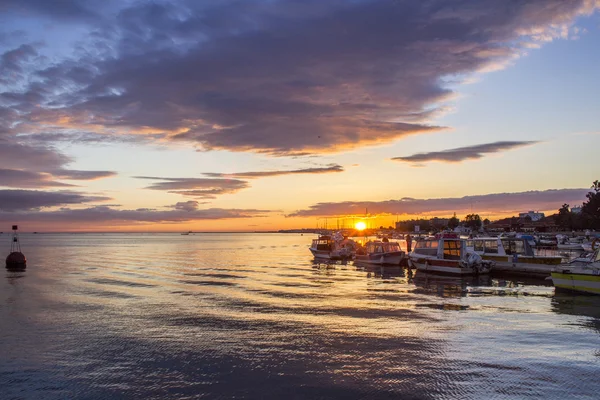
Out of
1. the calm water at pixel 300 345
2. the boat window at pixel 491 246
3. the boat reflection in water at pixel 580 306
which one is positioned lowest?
the boat reflection in water at pixel 580 306

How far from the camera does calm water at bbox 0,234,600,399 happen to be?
12.5m

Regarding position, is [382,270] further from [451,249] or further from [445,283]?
[445,283]

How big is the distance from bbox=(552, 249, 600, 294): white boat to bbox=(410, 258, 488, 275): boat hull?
12487 mm

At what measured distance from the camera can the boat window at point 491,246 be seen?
154ft

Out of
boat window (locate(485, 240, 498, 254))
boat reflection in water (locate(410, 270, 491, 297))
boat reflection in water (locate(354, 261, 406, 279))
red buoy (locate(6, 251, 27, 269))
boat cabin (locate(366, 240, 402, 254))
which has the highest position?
boat window (locate(485, 240, 498, 254))

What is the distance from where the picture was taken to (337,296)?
2998 centimetres

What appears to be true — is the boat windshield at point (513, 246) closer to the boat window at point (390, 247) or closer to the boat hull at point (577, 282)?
the boat window at point (390, 247)

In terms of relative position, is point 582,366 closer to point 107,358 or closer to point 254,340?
point 254,340

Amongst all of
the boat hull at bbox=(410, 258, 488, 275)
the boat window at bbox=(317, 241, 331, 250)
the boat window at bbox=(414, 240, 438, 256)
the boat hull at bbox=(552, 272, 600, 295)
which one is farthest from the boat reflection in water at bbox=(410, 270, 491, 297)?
the boat window at bbox=(317, 241, 331, 250)

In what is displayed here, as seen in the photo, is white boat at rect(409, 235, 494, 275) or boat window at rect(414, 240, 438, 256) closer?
white boat at rect(409, 235, 494, 275)

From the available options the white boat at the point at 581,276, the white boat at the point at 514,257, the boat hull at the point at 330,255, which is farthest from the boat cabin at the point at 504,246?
the boat hull at the point at 330,255

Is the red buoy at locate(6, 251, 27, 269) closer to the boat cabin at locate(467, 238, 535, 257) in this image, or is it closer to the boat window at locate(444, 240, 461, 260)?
the boat window at locate(444, 240, 461, 260)

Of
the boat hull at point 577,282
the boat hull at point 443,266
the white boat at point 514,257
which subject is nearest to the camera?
the boat hull at point 577,282

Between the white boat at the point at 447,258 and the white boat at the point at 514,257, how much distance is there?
183 cm
